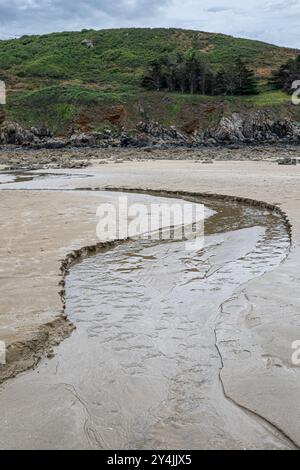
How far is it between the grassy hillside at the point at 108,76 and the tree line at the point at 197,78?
9.32ft

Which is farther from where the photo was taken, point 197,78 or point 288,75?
point 197,78

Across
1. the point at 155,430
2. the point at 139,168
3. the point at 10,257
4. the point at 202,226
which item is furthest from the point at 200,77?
the point at 155,430

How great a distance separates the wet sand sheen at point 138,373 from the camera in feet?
12.5

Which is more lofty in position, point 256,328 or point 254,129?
point 254,129

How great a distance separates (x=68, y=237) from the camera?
1069 cm

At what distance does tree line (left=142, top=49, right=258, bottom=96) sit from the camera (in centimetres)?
6662

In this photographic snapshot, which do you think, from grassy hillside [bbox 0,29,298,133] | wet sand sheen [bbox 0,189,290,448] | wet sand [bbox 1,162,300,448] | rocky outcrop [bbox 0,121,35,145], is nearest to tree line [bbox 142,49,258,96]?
grassy hillside [bbox 0,29,298,133]

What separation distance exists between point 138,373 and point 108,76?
271ft

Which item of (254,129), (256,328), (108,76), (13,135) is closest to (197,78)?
(254,129)

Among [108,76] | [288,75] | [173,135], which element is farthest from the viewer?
[108,76]

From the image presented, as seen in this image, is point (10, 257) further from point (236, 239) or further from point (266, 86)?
point (266, 86)

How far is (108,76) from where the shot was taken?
270 ft

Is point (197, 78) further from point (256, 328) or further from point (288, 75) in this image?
point (256, 328)

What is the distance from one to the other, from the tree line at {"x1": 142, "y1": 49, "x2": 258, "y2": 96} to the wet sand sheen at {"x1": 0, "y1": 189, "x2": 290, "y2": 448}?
204 ft
